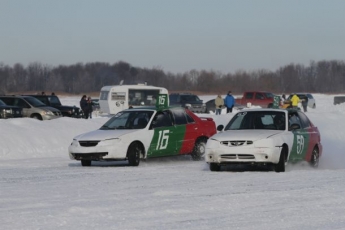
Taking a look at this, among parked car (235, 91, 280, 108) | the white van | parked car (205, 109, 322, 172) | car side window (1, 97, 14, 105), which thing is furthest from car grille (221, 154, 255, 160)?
parked car (235, 91, 280, 108)

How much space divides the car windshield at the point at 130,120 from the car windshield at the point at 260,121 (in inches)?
95.9

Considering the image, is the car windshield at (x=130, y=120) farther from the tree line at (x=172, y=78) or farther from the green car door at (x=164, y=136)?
the tree line at (x=172, y=78)

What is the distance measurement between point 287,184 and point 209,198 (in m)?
2.61

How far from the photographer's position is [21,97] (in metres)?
40.4

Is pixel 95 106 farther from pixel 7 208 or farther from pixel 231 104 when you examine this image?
pixel 7 208

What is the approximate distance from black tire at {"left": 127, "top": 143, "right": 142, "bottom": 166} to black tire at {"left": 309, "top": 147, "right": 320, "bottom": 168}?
3990 millimetres

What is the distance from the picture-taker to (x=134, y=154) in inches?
782

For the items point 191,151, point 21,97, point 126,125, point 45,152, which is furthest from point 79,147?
point 21,97

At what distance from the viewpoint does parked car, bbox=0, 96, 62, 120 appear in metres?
39.3

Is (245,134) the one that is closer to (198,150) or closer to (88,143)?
(88,143)

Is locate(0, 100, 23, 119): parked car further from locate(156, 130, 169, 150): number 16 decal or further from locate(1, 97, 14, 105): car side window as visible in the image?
locate(156, 130, 169, 150): number 16 decal

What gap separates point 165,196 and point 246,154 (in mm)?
4637

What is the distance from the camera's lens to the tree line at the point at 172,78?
148250 millimetres

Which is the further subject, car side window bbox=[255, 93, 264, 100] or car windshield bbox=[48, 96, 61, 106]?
car side window bbox=[255, 93, 264, 100]
